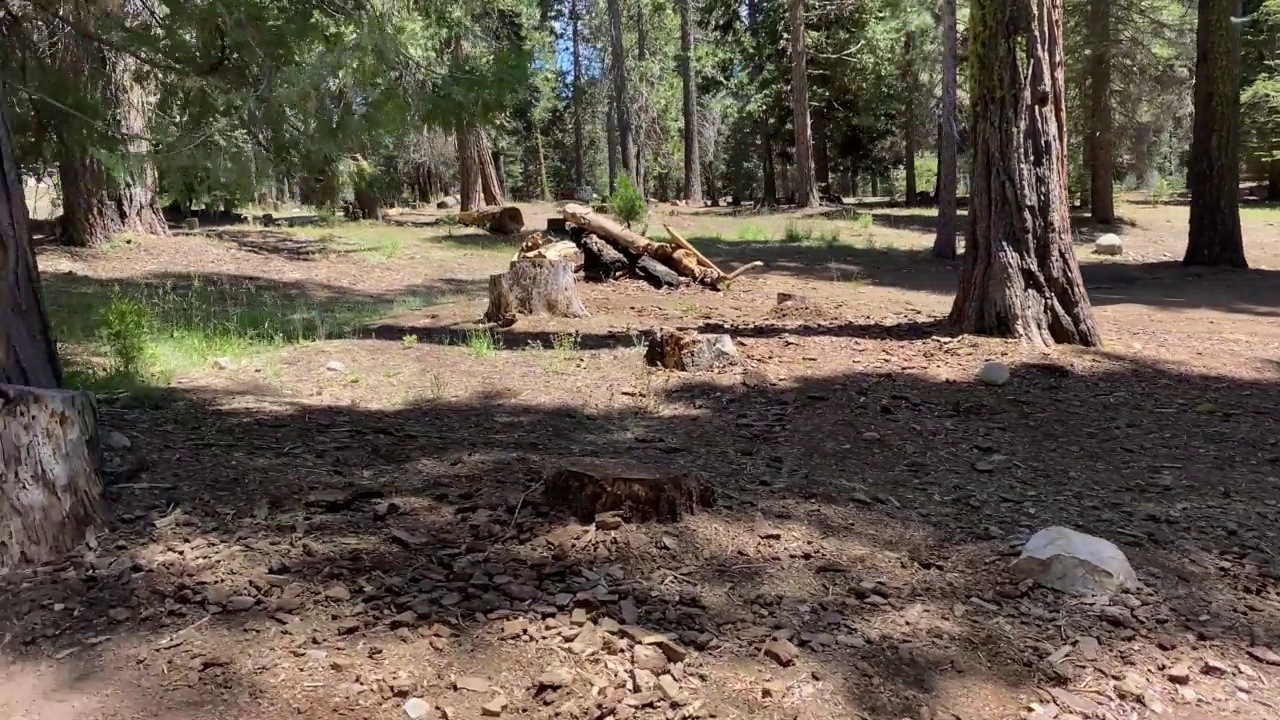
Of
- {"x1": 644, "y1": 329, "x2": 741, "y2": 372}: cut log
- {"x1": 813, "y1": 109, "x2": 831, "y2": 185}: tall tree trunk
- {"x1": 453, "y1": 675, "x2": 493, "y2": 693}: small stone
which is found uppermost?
{"x1": 813, "y1": 109, "x2": 831, "y2": 185}: tall tree trunk

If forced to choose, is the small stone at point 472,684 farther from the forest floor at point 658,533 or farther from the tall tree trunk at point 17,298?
the tall tree trunk at point 17,298

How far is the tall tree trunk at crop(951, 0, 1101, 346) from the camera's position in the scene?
6699 millimetres

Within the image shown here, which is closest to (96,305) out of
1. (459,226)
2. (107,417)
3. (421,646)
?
(107,417)

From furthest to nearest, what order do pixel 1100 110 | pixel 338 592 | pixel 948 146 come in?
pixel 1100 110, pixel 948 146, pixel 338 592

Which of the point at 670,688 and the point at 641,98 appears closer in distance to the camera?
the point at 670,688

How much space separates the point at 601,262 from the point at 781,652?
29.6 ft

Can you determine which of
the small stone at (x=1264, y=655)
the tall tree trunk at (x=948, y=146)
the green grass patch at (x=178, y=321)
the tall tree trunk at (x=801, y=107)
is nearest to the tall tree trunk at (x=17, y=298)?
the green grass patch at (x=178, y=321)

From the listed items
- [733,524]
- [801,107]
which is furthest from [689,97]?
[733,524]

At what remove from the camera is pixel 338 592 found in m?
2.99

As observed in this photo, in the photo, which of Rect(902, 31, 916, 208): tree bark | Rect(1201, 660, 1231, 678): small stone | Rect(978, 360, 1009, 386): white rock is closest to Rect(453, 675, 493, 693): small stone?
Rect(1201, 660, 1231, 678): small stone

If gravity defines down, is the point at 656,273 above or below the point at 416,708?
above

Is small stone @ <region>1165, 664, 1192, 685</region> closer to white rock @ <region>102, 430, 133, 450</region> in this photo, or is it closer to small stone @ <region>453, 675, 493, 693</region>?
small stone @ <region>453, 675, 493, 693</region>

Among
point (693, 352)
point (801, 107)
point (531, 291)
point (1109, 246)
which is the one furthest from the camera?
point (801, 107)

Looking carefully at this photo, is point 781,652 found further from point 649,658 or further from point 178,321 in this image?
point 178,321
